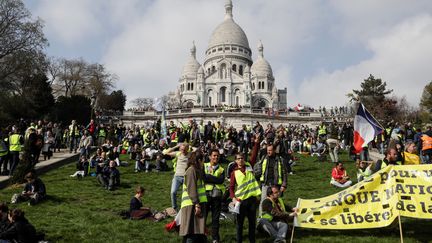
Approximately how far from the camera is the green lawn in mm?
7367

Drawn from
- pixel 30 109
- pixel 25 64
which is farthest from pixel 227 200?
pixel 30 109

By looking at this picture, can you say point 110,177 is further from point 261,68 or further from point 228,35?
point 228,35

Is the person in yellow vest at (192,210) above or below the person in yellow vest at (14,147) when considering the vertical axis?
below

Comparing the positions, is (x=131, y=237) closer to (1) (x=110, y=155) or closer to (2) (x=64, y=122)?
(1) (x=110, y=155)

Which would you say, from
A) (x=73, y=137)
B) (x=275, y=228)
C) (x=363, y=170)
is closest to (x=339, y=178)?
(x=363, y=170)

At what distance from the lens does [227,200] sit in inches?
366

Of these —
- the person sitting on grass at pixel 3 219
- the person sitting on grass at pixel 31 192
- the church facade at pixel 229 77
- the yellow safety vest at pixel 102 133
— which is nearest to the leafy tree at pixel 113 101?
the church facade at pixel 229 77

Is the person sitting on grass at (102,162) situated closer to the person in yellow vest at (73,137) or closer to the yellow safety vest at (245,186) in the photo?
the person in yellow vest at (73,137)

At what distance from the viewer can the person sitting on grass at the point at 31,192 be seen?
32.4ft

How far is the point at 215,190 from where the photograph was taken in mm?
7410

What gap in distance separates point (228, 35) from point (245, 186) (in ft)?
339

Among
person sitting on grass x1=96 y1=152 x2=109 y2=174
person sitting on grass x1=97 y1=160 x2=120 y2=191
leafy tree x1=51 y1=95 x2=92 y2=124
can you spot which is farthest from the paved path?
leafy tree x1=51 y1=95 x2=92 y2=124

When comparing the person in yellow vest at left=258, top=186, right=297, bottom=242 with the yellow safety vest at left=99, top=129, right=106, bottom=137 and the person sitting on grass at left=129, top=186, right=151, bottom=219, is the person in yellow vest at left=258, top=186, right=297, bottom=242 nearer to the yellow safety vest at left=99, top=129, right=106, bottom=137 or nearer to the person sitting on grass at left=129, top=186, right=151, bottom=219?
the person sitting on grass at left=129, top=186, right=151, bottom=219

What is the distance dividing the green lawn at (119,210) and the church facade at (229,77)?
6774cm
